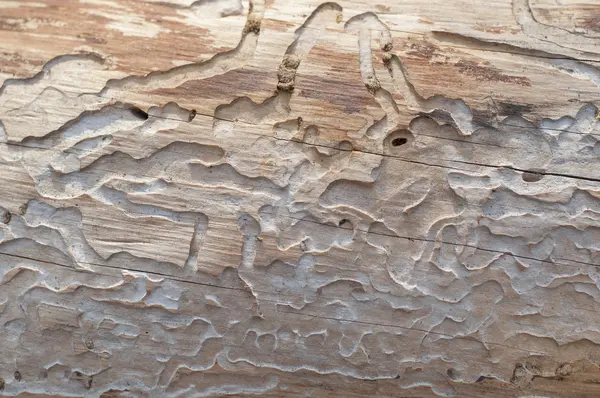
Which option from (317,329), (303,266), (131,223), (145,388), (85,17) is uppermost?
(85,17)

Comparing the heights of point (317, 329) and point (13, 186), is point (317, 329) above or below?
below

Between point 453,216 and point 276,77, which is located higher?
point 276,77

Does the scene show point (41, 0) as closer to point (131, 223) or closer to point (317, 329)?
point (131, 223)

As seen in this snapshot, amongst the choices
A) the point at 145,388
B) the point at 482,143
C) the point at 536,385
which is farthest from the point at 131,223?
the point at 536,385

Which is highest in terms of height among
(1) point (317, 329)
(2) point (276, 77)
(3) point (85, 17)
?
(3) point (85, 17)

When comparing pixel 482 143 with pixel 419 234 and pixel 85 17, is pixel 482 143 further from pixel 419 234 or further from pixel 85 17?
pixel 85 17

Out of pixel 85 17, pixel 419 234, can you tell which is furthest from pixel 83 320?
pixel 419 234
